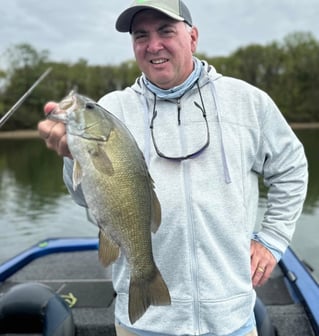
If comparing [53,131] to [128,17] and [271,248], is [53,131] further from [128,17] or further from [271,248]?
[271,248]

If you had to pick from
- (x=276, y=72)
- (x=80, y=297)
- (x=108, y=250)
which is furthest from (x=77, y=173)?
(x=276, y=72)

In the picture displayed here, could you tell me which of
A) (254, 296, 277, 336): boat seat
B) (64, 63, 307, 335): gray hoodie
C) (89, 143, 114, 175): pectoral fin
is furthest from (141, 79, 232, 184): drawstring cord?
(254, 296, 277, 336): boat seat

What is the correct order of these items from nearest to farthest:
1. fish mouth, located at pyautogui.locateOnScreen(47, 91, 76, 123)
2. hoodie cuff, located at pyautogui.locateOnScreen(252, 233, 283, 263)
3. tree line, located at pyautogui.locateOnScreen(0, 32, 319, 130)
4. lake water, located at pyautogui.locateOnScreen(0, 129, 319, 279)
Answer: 1. fish mouth, located at pyautogui.locateOnScreen(47, 91, 76, 123)
2. hoodie cuff, located at pyautogui.locateOnScreen(252, 233, 283, 263)
3. lake water, located at pyautogui.locateOnScreen(0, 129, 319, 279)
4. tree line, located at pyautogui.locateOnScreen(0, 32, 319, 130)

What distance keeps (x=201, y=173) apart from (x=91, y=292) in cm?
276

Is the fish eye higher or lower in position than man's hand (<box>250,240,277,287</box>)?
higher

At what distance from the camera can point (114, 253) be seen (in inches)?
70.2

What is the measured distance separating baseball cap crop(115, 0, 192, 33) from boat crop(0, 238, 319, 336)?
7.13ft

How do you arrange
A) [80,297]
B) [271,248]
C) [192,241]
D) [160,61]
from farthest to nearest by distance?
[80,297] → [271,248] → [160,61] → [192,241]

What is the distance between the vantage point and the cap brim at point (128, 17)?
1971 mm

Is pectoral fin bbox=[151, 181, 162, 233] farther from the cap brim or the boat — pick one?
the boat

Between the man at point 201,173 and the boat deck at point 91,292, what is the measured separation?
1.63m

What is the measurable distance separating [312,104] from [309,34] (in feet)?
32.1

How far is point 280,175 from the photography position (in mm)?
2160

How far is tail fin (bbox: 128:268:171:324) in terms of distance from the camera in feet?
5.97
